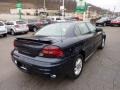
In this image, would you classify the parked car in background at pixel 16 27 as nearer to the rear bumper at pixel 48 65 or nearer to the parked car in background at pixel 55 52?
the parked car in background at pixel 55 52

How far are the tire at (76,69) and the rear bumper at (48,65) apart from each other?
0.72ft

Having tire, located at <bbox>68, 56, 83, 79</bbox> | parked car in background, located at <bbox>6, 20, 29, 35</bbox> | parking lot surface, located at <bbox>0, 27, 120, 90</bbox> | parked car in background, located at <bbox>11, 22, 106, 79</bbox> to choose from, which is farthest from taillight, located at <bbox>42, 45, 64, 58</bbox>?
parked car in background, located at <bbox>6, 20, 29, 35</bbox>

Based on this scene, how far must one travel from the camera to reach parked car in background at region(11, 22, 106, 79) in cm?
351

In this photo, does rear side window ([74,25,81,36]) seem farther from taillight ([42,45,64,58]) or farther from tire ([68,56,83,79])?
taillight ([42,45,64,58])

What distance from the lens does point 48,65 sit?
3445 mm

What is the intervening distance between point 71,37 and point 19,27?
11.9 meters

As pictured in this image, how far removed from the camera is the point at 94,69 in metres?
4.93

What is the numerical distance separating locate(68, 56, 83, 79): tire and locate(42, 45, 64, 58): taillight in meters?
0.63

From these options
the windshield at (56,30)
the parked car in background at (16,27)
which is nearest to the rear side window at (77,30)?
the windshield at (56,30)

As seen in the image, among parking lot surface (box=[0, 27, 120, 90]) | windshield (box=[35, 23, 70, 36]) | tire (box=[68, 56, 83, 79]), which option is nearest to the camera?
parking lot surface (box=[0, 27, 120, 90])

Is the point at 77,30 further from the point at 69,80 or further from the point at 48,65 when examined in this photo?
the point at 48,65

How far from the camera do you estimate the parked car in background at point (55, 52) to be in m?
3.51

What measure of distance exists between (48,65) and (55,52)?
32 centimetres

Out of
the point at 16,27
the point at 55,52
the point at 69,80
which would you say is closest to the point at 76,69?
the point at 69,80
